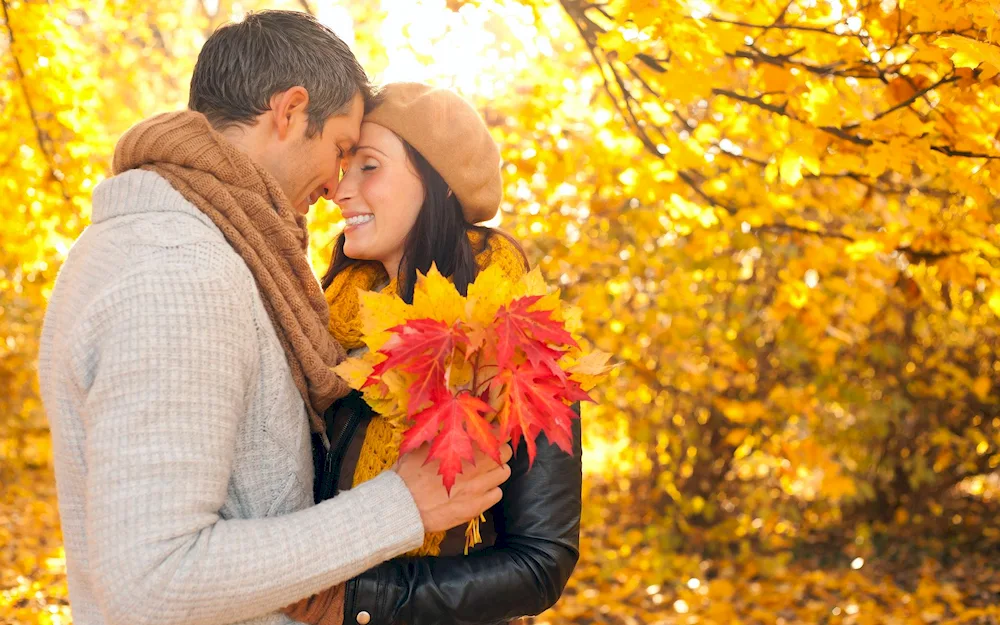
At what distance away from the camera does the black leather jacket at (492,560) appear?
5.35 ft

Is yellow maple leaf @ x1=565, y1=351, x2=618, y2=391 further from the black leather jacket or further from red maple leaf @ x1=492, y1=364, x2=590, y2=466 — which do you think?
the black leather jacket

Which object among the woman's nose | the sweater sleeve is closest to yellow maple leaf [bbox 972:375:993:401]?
the woman's nose

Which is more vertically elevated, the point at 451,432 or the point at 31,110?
the point at 31,110

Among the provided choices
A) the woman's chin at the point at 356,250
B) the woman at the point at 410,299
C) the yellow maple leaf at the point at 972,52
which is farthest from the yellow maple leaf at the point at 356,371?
the yellow maple leaf at the point at 972,52

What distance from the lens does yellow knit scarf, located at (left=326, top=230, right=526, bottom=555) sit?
182cm

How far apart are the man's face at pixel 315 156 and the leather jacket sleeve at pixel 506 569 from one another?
0.72m

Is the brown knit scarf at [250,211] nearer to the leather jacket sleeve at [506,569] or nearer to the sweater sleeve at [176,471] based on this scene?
the sweater sleeve at [176,471]

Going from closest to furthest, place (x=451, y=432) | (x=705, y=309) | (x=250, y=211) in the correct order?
(x=451, y=432)
(x=250, y=211)
(x=705, y=309)

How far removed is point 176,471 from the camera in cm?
124

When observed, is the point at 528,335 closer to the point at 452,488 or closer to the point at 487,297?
the point at 487,297

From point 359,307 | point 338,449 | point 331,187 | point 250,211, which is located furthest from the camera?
point 359,307

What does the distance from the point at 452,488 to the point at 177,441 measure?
19.4 inches

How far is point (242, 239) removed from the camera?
59.8 inches

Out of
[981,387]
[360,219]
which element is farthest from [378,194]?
[981,387]
